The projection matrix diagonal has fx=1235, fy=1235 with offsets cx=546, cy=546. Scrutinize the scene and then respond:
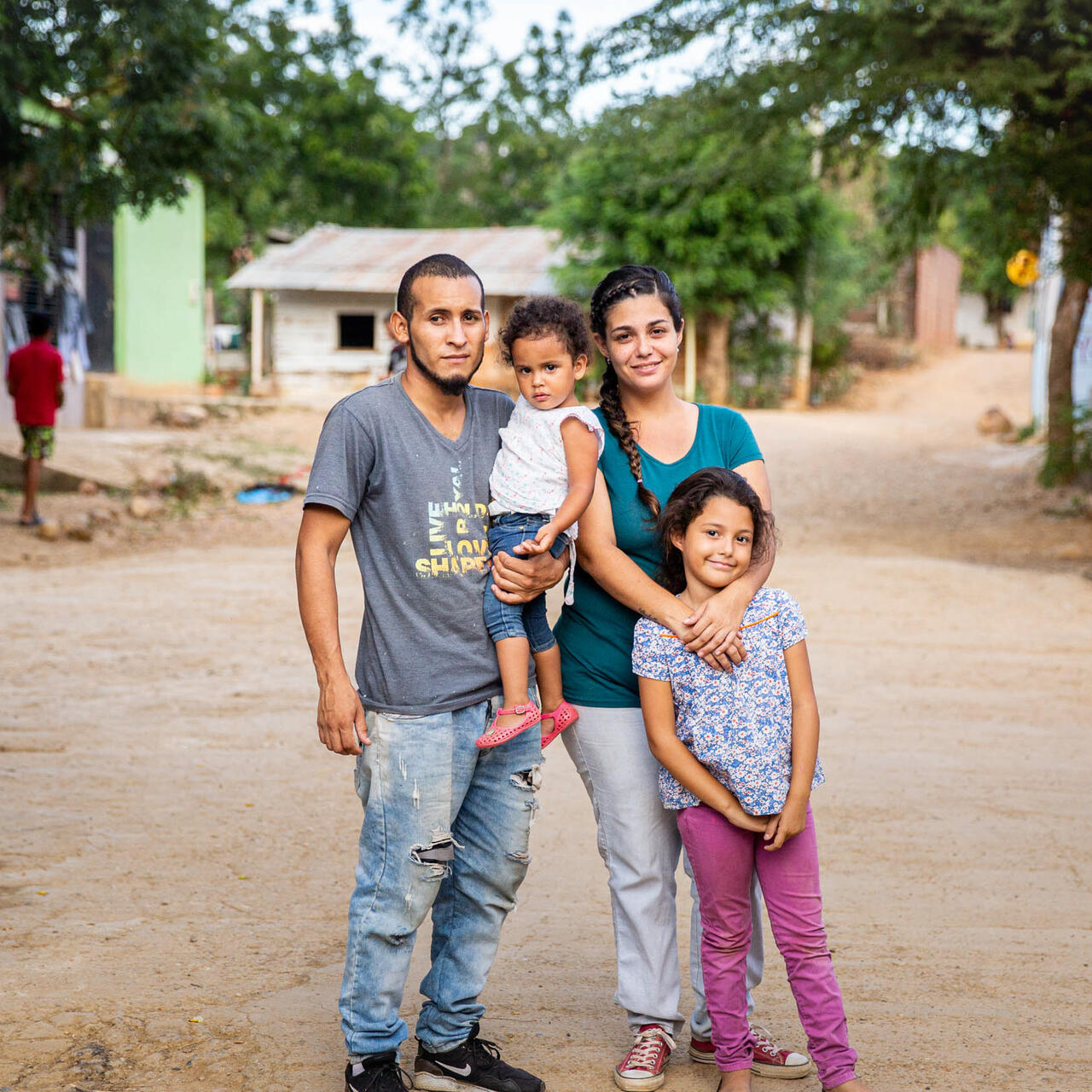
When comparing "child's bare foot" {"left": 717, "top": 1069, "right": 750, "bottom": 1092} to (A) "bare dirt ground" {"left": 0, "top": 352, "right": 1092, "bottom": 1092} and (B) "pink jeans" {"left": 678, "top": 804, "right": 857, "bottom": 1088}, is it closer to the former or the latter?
(B) "pink jeans" {"left": 678, "top": 804, "right": 857, "bottom": 1088}

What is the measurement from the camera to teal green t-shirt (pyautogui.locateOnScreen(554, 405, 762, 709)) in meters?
2.86

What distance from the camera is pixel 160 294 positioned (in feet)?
70.9

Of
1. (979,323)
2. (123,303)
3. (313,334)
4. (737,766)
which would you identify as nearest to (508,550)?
(737,766)

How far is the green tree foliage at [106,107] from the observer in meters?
10.8

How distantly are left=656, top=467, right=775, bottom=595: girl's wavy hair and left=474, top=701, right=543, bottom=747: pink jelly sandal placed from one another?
0.43 metres

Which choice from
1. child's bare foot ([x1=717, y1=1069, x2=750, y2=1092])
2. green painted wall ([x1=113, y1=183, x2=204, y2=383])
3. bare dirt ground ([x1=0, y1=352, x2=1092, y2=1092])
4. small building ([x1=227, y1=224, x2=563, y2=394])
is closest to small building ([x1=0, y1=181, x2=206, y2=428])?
green painted wall ([x1=113, y1=183, x2=204, y2=383])

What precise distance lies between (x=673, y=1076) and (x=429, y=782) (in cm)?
95

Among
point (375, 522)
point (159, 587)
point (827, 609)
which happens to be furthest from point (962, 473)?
point (375, 522)

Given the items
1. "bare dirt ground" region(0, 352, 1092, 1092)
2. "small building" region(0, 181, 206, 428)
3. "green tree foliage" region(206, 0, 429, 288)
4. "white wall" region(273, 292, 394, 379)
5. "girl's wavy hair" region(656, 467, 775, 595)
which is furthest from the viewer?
"green tree foliage" region(206, 0, 429, 288)

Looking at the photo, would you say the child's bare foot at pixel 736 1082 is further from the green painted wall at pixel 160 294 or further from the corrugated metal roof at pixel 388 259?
the corrugated metal roof at pixel 388 259

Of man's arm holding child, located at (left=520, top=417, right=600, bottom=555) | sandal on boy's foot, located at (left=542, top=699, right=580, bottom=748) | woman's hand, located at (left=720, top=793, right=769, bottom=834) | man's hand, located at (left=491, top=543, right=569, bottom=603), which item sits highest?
man's arm holding child, located at (left=520, top=417, right=600, bottom=555)

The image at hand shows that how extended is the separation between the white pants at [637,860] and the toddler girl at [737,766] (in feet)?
0.38

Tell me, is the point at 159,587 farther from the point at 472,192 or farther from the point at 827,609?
the point at 472,192

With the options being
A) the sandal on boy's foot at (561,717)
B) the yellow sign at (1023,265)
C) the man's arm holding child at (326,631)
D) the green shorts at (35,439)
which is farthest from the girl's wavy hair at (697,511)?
the green shorts at (35,439)
